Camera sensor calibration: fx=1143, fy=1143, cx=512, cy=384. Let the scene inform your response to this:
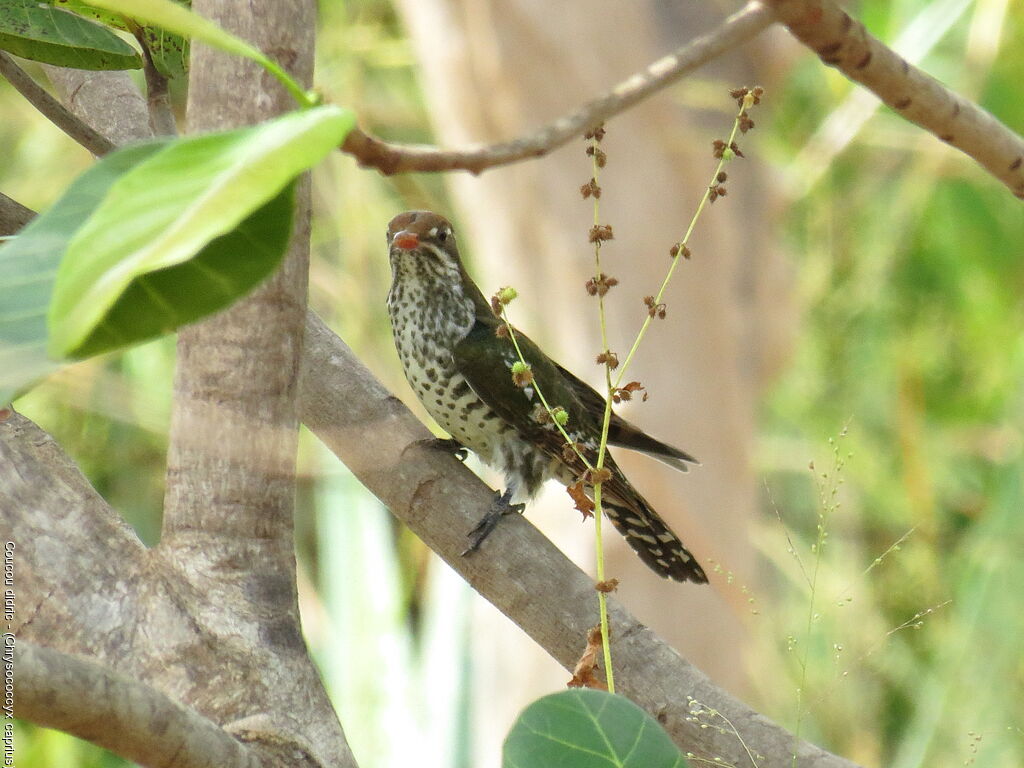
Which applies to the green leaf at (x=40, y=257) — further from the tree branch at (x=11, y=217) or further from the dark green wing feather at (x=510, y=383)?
the dark green wing feather at (x=510, y=383)

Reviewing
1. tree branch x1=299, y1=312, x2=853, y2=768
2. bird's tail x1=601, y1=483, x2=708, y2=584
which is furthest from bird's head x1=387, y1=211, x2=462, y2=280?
tree branch x1=299, y1=312, x2=853, y2=768

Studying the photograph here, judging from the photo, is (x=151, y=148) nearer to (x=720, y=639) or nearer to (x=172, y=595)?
(x=172, y=595)

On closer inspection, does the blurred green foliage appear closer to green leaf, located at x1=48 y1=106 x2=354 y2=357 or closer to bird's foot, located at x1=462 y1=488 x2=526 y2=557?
bird's foot, located at x1=462 y1=488 x2=526 y2=557

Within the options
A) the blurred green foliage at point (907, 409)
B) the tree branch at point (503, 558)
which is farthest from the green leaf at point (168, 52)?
the blurred green foliage at point (907, 409)

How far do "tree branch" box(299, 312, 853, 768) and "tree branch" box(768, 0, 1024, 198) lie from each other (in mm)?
616

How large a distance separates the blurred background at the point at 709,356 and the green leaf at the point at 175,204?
9.26ft

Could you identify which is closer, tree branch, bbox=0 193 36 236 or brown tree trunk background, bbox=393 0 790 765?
tree branch, bbox=0 193 36 236

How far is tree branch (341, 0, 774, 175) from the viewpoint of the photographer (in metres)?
0.59

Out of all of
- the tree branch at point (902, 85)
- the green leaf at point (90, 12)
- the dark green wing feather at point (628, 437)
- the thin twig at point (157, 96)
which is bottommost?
the green leaf at point (90, 12)

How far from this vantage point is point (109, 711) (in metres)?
0.71

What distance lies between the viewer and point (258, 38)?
109cm

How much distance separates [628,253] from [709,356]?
1.56ft

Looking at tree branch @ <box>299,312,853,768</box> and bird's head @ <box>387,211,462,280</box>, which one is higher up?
bird's head @ <box>387,211,462,280</box>

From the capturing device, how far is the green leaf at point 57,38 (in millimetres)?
1104
